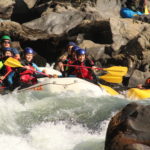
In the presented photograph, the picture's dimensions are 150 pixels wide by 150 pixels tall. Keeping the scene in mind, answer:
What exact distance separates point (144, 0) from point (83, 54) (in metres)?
11.7

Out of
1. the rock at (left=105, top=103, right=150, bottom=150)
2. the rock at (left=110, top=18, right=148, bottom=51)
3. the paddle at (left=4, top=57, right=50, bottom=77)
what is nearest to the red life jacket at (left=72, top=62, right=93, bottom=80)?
the paddle at (left=4, top=57, right=50, bottom=77)

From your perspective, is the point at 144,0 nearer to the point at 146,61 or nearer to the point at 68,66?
the point at 146,61

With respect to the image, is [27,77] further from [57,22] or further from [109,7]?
[109,7]

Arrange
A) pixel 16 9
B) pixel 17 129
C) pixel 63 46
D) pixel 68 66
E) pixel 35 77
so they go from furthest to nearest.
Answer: pixel 16 9, pixel 63 46, pixel 68 66, pixel 35 77, pixel 17 129

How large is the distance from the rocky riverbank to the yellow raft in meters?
2.00

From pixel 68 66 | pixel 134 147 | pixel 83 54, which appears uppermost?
pixel 134 147

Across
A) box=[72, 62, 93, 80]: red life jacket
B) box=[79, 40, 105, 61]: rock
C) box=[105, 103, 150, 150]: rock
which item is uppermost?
box=[105, 103, 150, 150]: rock

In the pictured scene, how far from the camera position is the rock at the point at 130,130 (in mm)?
2557

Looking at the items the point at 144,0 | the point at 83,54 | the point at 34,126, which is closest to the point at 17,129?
the point at 34,126

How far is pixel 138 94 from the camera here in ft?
19.5

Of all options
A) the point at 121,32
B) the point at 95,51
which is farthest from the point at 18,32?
the point at 121,32

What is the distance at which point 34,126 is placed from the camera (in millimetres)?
3818

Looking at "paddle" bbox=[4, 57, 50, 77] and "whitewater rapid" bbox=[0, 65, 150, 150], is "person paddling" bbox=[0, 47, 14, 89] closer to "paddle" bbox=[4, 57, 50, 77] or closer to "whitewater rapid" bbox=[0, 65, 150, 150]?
"paddle" bbox=[4, 57, 50, 77]

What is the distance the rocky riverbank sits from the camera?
8750 millimetres
